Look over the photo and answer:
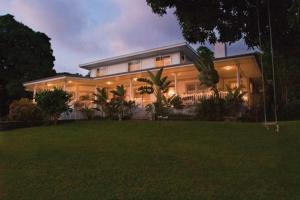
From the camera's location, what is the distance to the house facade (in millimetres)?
20628

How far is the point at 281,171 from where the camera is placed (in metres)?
7.52

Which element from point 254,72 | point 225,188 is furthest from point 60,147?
point 254,72

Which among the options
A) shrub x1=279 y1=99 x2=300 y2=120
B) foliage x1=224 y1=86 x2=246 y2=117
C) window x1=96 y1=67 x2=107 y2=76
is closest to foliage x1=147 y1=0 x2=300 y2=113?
foliage x1=224 y1=86 x2=246 y2=117

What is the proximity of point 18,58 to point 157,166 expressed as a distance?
30.8 metres

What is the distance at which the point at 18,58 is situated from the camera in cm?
3481

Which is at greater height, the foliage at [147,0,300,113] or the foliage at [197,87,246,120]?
the foliage at [147,0,300,113]

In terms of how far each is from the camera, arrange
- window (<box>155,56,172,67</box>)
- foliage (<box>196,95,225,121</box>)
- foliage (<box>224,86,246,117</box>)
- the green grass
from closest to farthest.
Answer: the green grass < foliage (<box>224,86,246,117</box>) < foliage (<box>196,95,225,121</box>) < window (<box>155,56,172,67</box>)

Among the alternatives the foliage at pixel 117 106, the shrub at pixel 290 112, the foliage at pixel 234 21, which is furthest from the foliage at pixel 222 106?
the foliage at pixel 234 21

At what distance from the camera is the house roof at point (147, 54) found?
27.2 m

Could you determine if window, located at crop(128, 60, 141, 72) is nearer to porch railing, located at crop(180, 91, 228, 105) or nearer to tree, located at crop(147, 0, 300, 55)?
porch railing, located at crop(180, 91, 228, 105)

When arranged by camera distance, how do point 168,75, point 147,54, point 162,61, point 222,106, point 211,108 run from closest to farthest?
point 222,106
point 211,108
point 168,75
point 162,61
point 147,54

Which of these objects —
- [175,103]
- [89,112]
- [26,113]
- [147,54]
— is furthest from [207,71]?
[26,113]

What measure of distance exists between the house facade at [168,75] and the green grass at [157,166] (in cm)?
815

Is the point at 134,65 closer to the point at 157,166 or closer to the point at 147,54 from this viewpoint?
the point at 147,54
